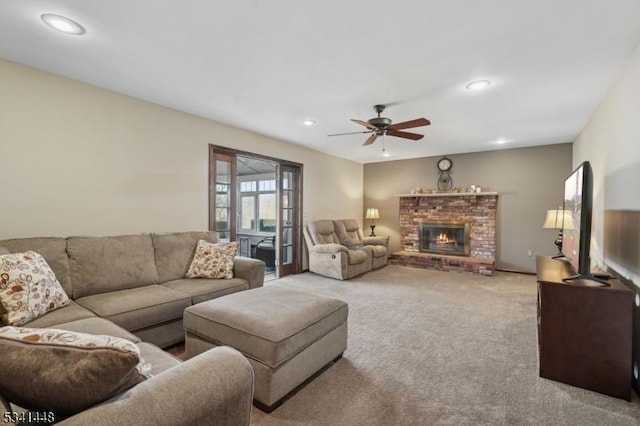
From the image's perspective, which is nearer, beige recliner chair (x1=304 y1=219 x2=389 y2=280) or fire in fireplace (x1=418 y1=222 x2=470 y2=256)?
beige recliner chair (x1=304 y1=219 x2=389 y2=280)

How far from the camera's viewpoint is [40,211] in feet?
9.12

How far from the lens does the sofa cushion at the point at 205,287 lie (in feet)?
9.25

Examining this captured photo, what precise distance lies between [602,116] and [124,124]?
5.31 meters

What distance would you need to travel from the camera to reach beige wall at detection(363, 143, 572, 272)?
5.60 metres

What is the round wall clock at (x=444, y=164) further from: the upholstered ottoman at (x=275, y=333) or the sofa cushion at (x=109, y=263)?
the sofa cushion at (x=109, y=263)

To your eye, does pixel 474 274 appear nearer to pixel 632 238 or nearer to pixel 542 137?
pixel 542 137

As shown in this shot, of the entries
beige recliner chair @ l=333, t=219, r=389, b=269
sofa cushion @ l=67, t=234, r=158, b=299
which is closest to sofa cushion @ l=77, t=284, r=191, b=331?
sofa cushion @ l=67, t=234, r=158, b=299

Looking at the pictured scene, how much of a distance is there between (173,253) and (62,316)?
4.16ft

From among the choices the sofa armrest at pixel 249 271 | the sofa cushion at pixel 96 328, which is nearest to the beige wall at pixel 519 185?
the sofa armrest at pixel 249 271

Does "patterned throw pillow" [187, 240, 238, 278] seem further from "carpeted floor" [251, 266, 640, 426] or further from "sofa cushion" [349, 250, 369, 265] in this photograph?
"sofa cushion" [349, 250, 369, 265]

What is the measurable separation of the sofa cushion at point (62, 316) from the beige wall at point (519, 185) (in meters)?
6.43

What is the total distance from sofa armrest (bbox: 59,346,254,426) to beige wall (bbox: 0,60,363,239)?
2.70 metres

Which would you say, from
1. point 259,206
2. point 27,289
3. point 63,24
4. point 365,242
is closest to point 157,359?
point 27,289

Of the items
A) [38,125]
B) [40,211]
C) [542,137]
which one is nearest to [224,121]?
[38,125]
